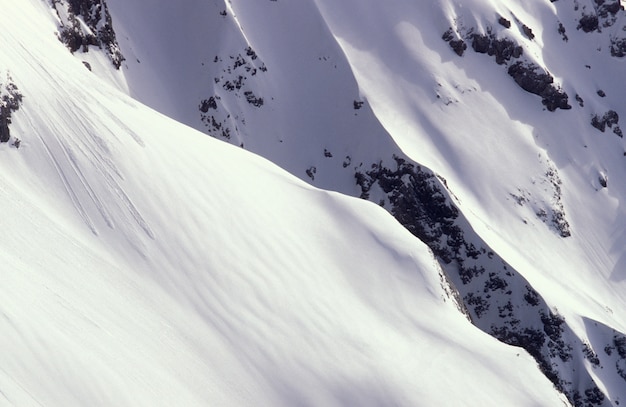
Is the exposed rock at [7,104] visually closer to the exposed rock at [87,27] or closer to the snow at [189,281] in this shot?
the snow at [189,281]

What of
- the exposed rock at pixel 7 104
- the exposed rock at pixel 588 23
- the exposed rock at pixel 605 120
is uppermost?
the exposed rock at pixel 588 23

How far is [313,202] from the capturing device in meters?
42.7

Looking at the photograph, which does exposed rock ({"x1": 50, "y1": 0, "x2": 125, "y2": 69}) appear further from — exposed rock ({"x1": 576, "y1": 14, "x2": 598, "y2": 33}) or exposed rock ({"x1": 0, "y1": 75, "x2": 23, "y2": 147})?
exposed rock ({"x1": 576, "y1": 14, "x2": 598, "y2": 33})

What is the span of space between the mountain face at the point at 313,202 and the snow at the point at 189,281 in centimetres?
11

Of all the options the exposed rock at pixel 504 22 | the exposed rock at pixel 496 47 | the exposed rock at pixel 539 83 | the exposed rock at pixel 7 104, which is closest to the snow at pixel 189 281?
the exposed rock at pixel 7 104

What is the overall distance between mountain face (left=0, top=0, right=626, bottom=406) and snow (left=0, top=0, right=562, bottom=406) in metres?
0.11

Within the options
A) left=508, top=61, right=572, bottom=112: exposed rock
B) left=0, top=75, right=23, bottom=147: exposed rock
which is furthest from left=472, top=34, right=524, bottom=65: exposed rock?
left=0, top=75, right=23, bottom=147: exposed rock

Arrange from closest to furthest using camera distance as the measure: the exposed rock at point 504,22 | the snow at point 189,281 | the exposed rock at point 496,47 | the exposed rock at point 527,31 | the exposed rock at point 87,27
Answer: the snow at point 189,281
the exposed rock at point 87,27
the exposed rock at point 496,47
the exposed rock at point 504,22
the exposed rock at point 527,31

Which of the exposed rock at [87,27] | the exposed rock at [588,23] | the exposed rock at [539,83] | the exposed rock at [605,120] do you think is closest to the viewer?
the exposed rock at [87,27]

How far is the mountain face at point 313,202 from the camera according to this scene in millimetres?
29094

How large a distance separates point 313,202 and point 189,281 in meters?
12.4

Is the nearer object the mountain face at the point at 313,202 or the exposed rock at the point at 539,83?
the mountain face at the point at 313,202

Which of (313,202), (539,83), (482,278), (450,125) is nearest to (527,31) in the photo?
(539,83)

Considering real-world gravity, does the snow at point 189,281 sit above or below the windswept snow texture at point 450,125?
below
